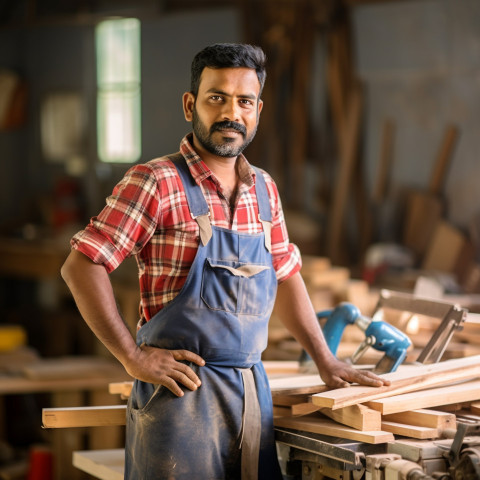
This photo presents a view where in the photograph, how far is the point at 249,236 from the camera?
292 cm

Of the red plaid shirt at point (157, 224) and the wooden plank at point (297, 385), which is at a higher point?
the red plaid shirt at point (157, 224)

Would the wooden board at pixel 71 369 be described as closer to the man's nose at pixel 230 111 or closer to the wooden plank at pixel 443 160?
the man's nose at pixel 230 111

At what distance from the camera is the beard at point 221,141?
9.47ft

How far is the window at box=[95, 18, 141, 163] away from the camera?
1089 centimetres

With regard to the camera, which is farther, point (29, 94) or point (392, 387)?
point (29, 94)

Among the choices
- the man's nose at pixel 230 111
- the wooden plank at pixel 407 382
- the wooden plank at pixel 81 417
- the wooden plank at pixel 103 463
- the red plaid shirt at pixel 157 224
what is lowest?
the wooden plank at pixel 103 463

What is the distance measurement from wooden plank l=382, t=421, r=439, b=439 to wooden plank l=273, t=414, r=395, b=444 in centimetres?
6

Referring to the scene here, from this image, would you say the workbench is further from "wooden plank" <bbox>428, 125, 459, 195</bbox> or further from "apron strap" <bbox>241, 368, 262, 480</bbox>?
"wooden plank" <bbox>428, 125, 459, 195</bbox>

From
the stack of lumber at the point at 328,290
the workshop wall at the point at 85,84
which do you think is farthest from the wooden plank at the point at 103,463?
the workshop wall at the point at 85,84

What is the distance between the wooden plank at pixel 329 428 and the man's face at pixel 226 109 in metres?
0.94

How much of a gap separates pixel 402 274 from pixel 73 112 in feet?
18.7

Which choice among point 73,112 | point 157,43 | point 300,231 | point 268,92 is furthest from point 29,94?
point 300,231

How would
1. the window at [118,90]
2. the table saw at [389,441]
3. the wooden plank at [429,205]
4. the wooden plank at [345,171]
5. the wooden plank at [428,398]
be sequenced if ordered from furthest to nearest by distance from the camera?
the window at [118,90] → the wooden plank at [345,171] → the wooden plank at [429,205] → the wooden plank at [428,398] → the table saw at [389,441]

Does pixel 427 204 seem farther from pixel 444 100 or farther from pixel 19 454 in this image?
pixel 19 454
